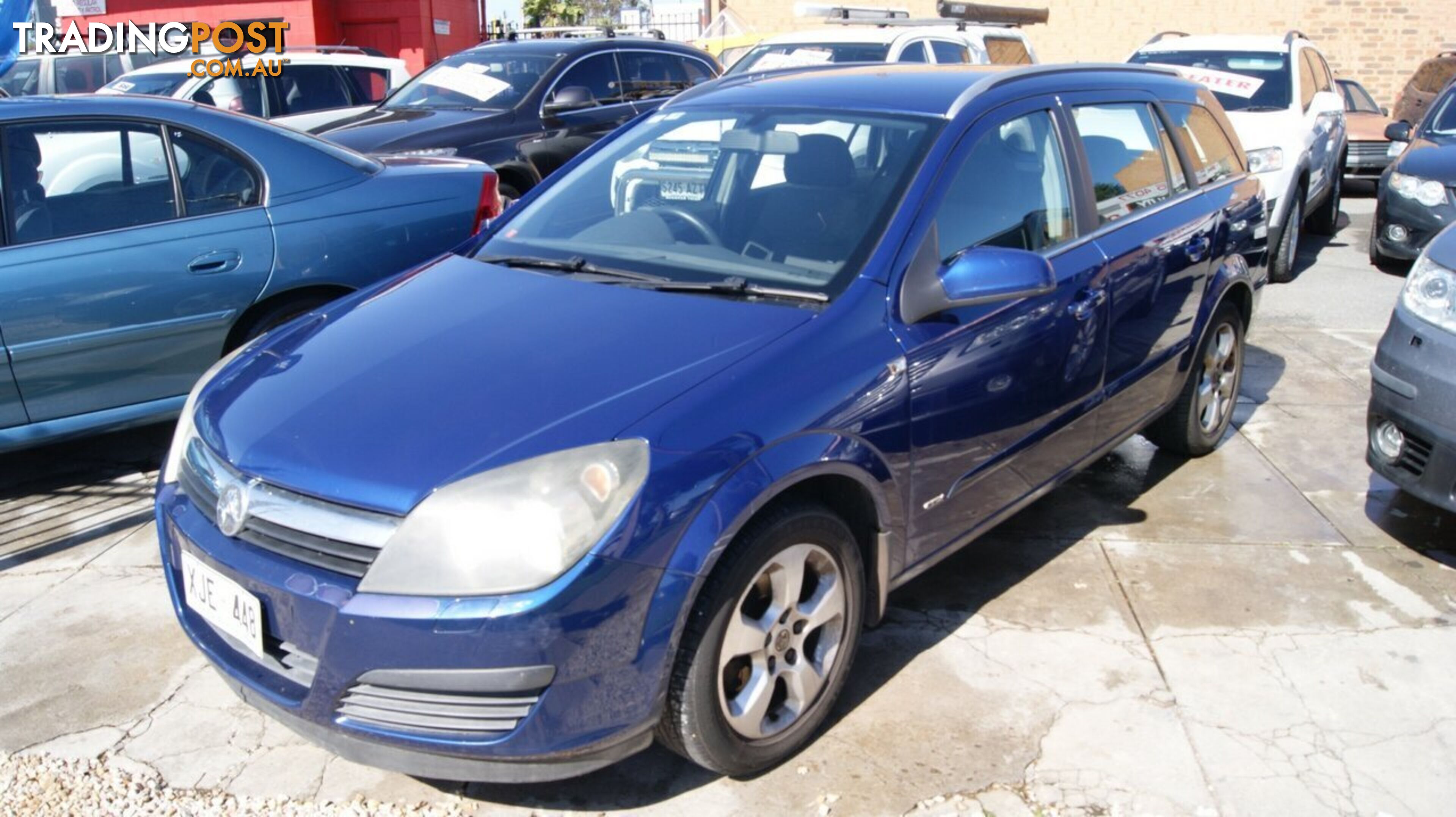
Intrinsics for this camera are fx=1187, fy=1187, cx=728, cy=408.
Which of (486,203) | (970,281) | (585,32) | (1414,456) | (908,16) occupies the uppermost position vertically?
(908,16)

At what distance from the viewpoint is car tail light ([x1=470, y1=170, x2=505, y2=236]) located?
5.62 metres

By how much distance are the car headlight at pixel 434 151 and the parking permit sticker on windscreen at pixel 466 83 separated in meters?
1.00

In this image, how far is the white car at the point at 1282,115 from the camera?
8.40m

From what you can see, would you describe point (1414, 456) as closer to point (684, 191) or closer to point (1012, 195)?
point (1012, 195)

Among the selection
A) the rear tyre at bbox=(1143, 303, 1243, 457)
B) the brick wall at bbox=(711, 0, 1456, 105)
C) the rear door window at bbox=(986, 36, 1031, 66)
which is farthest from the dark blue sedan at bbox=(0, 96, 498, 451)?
the brick wall at bbox=(711, 0, 1456, 105)

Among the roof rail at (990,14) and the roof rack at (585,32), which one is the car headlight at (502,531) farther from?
the roof rail at (990,14)

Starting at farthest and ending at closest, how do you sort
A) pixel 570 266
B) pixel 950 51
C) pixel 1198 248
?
pixel 950 51 → pixel 1198 248 → pixel 570 266

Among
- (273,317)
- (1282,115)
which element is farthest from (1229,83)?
(273,317)

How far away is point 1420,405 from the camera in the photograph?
4.10 m

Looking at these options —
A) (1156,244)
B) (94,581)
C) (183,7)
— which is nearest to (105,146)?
(94,581)

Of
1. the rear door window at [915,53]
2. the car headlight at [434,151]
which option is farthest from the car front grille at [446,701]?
the rear door window at [915,53]

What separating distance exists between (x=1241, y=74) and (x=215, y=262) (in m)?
7.96

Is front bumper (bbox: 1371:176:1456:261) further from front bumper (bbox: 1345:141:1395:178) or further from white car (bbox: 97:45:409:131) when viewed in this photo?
white car (bbox: 97:45:409:131)
